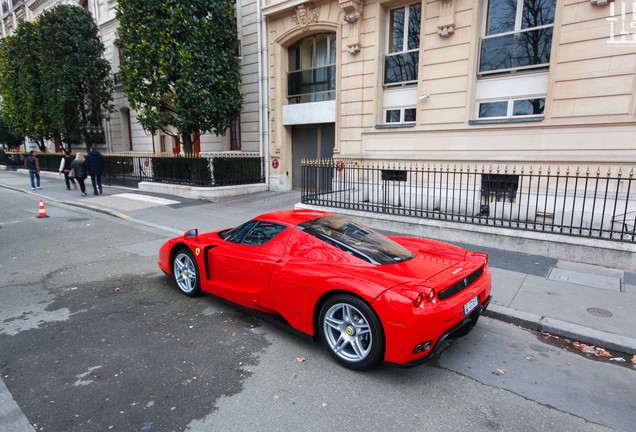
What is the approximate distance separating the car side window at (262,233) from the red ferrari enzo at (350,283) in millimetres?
16

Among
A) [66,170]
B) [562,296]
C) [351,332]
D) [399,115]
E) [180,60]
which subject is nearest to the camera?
[351,332]

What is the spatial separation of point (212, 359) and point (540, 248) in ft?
19.8

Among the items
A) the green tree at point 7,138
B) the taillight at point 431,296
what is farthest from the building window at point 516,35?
the green tree at point 7,138

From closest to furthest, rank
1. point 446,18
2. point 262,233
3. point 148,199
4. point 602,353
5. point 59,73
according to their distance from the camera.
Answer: point 602,353 < point 262,233 < point 446,18 < point 148,199 < point 59,73

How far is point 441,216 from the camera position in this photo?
8.59 m

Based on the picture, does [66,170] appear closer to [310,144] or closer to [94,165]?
[94,165]

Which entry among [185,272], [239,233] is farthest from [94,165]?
[239,233]

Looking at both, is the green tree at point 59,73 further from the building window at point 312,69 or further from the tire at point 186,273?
the tire at point 186,273

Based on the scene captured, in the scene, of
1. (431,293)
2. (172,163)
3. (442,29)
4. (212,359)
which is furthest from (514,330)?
(172,163)

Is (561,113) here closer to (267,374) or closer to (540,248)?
(540,248)

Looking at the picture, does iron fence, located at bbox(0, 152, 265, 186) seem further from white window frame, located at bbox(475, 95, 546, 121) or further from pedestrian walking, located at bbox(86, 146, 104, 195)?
white window frame, located at bbox(475, 95, 546, 121)

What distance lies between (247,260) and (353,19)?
1155cm

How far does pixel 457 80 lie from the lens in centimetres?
1114

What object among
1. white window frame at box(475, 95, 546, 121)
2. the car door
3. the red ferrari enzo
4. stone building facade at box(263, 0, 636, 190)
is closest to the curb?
the red ferrari enzo
